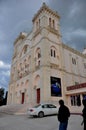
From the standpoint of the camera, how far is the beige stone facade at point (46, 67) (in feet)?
78.6

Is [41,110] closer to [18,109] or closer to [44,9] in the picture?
[18,109]

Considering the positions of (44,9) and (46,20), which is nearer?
(46,20)

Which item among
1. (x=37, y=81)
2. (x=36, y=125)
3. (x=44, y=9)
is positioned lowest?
(x=36, y=125)

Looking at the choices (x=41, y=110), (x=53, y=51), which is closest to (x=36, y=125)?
(x=41, y=110)

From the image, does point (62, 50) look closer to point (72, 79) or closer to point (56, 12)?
point (72, 79)

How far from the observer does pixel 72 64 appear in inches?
1240

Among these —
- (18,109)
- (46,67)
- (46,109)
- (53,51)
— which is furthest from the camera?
(53,51)

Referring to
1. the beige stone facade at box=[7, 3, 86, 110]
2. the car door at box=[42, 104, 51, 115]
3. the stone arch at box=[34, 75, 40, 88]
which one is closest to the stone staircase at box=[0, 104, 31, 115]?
the beige stone facade at box=[7, 3, 86, 110]

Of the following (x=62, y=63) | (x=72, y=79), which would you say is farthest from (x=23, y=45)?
(x=72, y=79)

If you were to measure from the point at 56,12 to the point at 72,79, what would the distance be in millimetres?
17448

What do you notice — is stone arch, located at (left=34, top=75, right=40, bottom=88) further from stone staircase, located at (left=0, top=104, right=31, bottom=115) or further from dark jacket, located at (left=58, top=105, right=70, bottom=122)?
dark jacket, located at (left=58, top=105, right=70, bottom=122)

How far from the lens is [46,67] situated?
960 inches

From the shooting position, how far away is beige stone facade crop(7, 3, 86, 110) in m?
24.0

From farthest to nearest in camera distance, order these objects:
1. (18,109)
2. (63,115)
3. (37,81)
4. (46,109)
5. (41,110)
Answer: (37,81), (18,109), (46,109), (41,110), (63,115)
